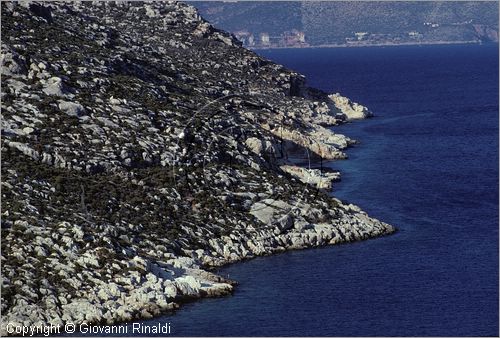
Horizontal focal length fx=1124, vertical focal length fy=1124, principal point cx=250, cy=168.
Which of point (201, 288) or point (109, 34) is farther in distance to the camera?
point (109, 34)

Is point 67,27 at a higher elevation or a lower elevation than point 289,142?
higher

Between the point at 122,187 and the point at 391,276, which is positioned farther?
the point at 122,187

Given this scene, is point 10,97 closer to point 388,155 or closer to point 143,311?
point 143,311

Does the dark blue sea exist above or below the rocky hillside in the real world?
below

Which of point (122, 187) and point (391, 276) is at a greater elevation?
point (122, 187)

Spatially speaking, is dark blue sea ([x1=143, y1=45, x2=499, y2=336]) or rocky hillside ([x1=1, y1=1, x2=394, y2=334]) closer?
dark blue sea ([x1=143, y1=45, x2=499, y2=336])

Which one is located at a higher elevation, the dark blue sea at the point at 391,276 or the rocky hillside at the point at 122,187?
the rocky hillside at the point at 122,187

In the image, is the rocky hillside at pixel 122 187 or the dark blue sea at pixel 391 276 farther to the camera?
the rocky hillside at pixel 122 187

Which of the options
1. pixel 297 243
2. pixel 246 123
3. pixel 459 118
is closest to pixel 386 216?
pixel 297 243
